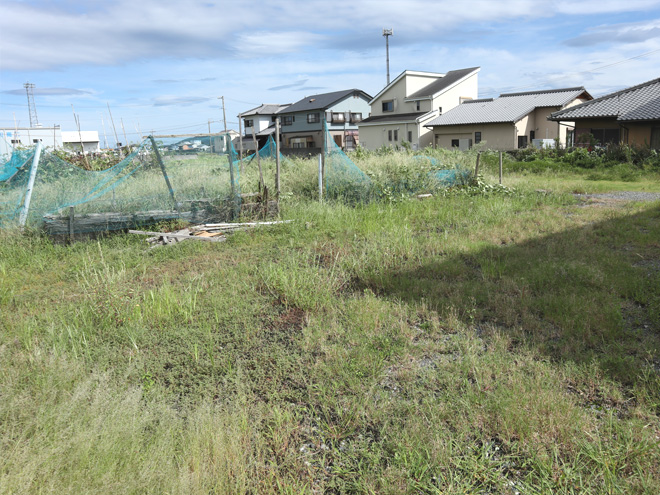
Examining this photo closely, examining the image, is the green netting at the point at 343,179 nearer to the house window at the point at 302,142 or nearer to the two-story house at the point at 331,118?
the two-story house at the point at 331,118

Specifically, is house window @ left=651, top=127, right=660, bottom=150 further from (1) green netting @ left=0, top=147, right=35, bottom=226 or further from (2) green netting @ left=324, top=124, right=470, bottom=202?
(1) green netting @ left=0, top=147, right=35, bottom=226

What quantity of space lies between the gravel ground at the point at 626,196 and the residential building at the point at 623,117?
616 centimetres

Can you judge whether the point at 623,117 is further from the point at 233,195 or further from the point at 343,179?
the point at 233,195

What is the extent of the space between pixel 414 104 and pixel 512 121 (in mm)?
9131

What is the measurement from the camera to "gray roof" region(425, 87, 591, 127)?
25.2 meters

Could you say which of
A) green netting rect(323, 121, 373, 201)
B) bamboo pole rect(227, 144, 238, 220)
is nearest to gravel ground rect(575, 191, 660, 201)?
green netting rect(323, 121, 373, 201)

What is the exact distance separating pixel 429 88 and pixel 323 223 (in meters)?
28.1

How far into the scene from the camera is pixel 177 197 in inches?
302

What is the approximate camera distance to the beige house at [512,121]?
25.2 meters

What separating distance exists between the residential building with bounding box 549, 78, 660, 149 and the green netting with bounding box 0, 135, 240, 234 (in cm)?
1541

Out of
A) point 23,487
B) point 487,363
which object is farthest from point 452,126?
point 23,487

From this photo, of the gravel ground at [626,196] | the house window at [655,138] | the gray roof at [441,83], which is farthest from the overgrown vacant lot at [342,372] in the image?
the gray roof at [441,83]

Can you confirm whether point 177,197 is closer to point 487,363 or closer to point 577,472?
point 487,363

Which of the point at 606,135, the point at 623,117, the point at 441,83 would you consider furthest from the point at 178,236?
the point at 441,83
